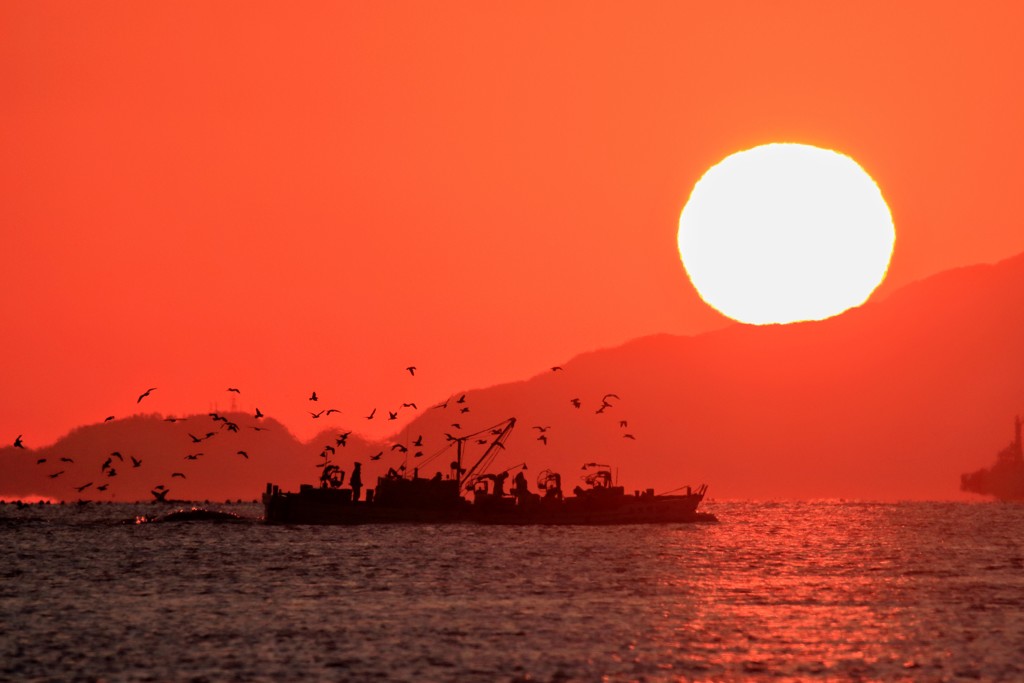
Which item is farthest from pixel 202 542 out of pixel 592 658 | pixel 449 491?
pixel 592 658

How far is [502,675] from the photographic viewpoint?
196 ft

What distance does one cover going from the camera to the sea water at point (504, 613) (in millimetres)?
62125

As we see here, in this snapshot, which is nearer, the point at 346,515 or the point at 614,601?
the point at 614,601

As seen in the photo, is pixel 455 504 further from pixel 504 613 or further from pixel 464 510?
pixel 504 613

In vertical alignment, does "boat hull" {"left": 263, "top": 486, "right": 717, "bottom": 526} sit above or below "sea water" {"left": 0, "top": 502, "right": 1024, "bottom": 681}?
above

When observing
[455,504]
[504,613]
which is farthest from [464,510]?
[504,613]

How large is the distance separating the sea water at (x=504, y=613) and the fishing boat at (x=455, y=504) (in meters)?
28.3

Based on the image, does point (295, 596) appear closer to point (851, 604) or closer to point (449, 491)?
point (851, 604)

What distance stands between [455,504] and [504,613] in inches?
3908

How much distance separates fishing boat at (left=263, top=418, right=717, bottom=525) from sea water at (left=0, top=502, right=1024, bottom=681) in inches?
1113

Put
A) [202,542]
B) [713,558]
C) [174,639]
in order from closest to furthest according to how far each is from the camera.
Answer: [174,639], [713,558], [202,542]

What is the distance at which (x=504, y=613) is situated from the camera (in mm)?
82562

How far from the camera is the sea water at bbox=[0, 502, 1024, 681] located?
62.1 m

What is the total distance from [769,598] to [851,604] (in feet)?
18.6
